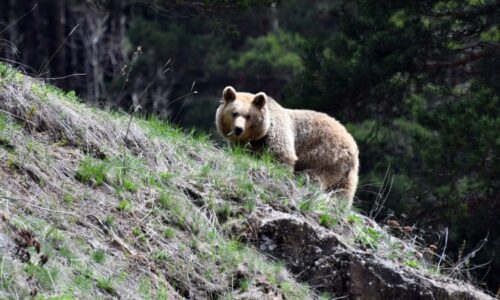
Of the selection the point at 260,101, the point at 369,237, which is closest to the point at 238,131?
the point at 260,101

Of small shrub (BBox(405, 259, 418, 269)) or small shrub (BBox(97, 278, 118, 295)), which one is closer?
small shrub (BBox(97, 278, 118, 295))

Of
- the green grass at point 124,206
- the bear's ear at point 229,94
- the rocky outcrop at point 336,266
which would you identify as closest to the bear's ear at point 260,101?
the bear's ear at point 229,94

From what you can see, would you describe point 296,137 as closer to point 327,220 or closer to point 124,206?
point 327,220

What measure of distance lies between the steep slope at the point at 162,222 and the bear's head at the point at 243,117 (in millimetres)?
1122

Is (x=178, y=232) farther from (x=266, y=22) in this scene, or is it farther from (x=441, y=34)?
(x=266, y=22)

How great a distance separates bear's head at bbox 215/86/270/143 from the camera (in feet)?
33.8

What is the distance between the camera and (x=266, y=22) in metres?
34.6

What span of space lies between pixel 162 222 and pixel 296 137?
3.35 metres

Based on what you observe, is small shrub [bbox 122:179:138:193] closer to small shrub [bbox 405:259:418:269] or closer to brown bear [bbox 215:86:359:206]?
small shrub [bbox 405:259:418:269]

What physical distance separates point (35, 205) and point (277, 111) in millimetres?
4207

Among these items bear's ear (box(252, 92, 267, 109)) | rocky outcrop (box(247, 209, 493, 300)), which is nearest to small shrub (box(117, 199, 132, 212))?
rocky outcrop (box(247, 209, 493, 300))

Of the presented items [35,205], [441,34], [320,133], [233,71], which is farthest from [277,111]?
[233,71]

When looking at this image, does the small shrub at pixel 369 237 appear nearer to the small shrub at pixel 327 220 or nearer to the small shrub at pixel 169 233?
the small shrub at pixel 327 220

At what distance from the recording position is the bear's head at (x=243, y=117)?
10.3 metres
